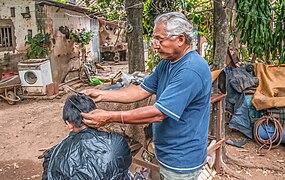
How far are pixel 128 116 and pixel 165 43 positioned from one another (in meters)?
0.44

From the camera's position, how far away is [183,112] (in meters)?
1.67

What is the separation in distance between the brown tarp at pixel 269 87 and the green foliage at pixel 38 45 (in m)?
5.46

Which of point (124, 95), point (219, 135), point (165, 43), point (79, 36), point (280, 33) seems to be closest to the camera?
point (165, 43)

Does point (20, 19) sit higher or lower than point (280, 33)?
higher

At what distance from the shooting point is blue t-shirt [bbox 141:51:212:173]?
1.55 m

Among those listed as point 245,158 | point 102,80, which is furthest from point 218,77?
point 102,80

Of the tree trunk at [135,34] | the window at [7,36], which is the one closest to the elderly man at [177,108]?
the tree trunk at [135,34]

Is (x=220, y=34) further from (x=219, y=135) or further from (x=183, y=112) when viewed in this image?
(x=183, y=112)

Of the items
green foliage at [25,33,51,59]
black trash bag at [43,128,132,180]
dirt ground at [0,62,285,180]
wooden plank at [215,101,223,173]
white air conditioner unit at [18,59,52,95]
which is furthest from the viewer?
green foliage at [25,33,51,59]

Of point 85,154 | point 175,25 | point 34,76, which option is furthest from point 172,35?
point 34,76

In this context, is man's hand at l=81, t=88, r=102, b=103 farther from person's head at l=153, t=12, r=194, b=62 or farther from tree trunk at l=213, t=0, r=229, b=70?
tree trunk at l=213, t=0, r=229, b=70

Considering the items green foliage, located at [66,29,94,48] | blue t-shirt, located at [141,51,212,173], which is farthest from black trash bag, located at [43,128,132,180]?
green foliage, located at [66,29,94,48]

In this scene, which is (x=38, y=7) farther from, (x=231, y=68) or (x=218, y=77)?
(x=218, y=77)

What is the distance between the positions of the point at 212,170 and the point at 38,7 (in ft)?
20.9
